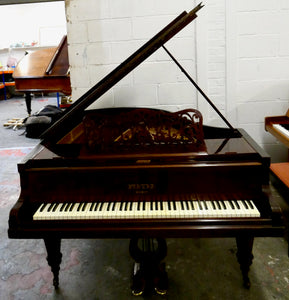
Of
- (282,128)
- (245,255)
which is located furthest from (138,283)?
(282,128)

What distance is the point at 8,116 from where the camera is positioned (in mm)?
7203

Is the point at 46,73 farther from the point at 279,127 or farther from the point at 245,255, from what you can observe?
the point at 245,255

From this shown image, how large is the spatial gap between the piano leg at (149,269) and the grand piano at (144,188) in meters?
0.37

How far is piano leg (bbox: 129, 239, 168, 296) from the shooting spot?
1.91 metres

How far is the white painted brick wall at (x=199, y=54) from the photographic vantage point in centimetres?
269

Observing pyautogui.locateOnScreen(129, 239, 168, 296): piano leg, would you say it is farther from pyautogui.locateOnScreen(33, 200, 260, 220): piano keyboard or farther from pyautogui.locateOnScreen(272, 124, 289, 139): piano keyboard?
pyautogui.locateOnScreen(272, 124, 289, 139): piano keyboard

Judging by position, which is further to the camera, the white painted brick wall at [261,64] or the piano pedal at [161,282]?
the white painted brick wall at [261,64]

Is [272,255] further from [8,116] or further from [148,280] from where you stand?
[8,116]

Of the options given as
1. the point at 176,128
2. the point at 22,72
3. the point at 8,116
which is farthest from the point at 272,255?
the point at 8,116

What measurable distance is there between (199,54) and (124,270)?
1.87 m

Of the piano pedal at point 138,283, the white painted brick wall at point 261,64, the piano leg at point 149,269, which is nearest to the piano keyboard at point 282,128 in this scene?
the white painted brick wall at point 261,64

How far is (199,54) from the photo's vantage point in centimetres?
277

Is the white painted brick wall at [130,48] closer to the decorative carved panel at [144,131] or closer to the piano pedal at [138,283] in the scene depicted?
the decorative carved panel at [144,131]

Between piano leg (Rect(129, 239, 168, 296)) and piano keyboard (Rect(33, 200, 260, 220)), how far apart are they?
40 cm
